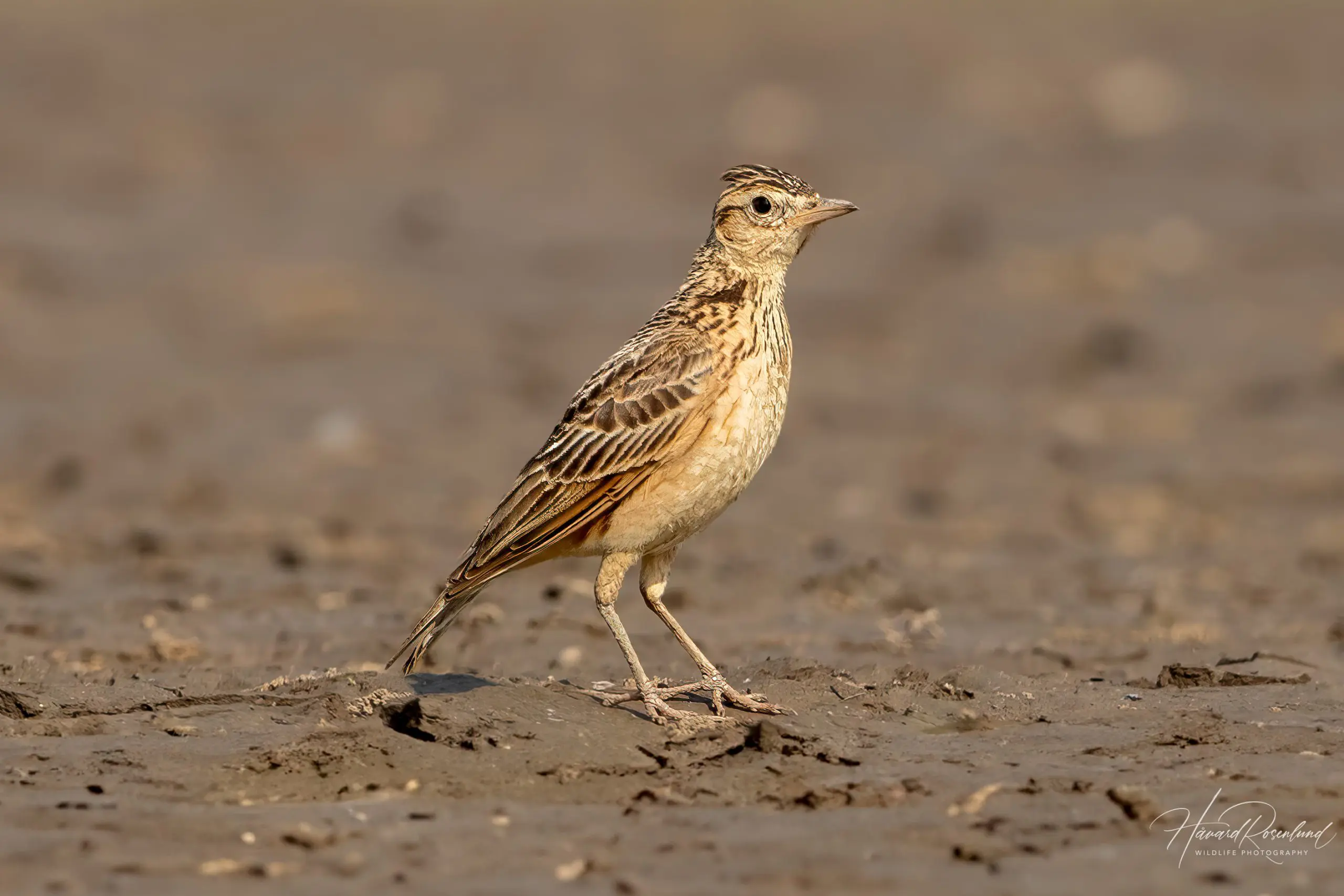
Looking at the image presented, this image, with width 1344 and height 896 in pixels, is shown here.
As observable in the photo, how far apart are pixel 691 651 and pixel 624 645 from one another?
346 mm

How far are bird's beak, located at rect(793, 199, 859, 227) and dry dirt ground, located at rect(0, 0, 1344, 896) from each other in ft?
6.55

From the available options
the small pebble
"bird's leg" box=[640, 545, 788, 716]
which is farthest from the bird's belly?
the small pebble

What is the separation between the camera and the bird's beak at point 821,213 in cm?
841

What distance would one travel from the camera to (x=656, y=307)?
61.9ft

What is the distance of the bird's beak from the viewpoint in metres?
8.41

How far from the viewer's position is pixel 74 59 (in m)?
25.6

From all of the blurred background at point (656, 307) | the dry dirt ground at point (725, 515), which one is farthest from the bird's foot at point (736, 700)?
the blurred background at point (656, 307)

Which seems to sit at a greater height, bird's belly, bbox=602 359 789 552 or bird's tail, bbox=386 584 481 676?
bird's belly, bbox=602 359 789 552

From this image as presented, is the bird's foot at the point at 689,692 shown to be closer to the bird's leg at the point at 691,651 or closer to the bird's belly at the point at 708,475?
the bird's leg at the point at 691,651

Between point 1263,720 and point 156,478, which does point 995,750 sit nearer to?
point 1263,720

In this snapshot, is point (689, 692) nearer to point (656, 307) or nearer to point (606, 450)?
point (606, 450)

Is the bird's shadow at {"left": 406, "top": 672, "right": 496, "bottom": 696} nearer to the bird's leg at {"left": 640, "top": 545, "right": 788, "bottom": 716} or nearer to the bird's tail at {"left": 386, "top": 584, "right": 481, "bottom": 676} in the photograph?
the bird's tail at {"left": 386, "top": 584, "right": 481, "bottom": 676}

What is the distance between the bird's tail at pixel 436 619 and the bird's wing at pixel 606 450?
54 mm

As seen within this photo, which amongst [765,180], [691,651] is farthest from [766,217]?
[691,651]
